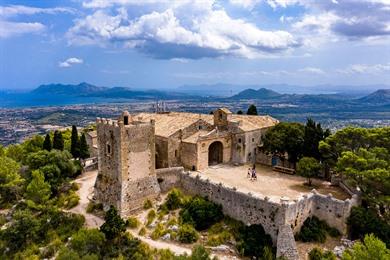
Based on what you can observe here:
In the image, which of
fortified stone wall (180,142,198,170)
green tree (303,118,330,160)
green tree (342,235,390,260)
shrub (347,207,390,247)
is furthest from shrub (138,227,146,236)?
green tree (303,118,330,160)

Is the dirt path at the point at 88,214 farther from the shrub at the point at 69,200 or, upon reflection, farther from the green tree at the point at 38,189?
the green tree at the point at 38,189

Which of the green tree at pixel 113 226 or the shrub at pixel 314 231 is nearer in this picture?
the shrub at pixel 314 231

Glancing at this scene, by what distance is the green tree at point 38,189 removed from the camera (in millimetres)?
40656

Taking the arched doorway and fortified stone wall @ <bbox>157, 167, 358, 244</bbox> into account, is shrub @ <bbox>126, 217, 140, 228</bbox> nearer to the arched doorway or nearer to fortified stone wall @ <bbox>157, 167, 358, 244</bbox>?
fortified stone wall @ <bbox>157, 167, 358, 244</bbox>

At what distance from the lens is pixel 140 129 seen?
124ft

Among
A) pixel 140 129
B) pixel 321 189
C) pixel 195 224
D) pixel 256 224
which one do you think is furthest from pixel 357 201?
pixel 140 129

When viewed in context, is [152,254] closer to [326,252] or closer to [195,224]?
[195,224]

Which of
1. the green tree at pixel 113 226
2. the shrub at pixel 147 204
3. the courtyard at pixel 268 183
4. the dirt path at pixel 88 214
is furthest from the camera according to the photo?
the shrub at pixel 147 204

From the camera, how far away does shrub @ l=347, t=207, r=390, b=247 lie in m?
30.3

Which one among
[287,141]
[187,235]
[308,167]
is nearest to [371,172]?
[308,167]

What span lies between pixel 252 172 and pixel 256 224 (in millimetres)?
8795

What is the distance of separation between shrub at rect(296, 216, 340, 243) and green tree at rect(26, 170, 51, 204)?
28828mm

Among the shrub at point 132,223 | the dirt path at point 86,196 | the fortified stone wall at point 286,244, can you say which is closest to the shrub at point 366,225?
the fortified stone wall at point 286,244

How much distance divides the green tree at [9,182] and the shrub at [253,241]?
2984 cm
